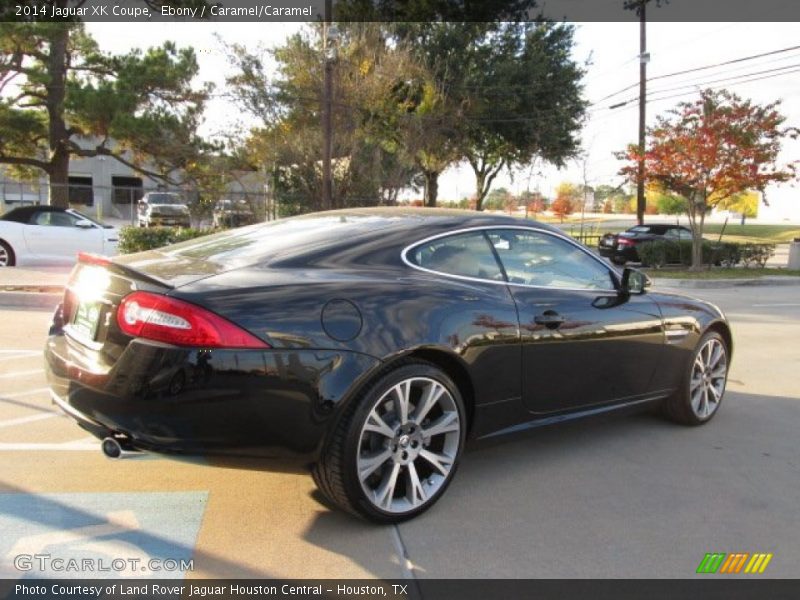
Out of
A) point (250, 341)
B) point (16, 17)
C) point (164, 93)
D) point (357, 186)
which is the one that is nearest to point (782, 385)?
point (250, 341)

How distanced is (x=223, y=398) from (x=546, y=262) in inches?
88.3

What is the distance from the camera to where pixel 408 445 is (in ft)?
11.0

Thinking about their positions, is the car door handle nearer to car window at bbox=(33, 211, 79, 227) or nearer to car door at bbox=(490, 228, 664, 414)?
car door at bbox=(490, 228, 664, 414)

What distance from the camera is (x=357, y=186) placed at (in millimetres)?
21062

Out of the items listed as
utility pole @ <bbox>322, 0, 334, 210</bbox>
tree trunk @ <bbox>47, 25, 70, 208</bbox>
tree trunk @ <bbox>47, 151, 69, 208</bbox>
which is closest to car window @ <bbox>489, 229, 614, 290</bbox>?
utility pole @ <bbox>322, 0, 334, 210</bbox>

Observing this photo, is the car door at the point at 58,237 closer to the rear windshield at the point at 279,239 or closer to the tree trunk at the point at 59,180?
the tree trunk at the point at 59,180

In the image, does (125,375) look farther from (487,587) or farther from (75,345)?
(487,587)

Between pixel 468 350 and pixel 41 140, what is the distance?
75.2ft

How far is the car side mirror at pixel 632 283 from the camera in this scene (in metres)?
4.48

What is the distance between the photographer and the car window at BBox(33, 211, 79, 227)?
13.9 meters

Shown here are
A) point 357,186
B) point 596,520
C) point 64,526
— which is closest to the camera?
point 64,526

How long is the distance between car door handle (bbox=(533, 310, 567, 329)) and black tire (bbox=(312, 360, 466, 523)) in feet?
2.21

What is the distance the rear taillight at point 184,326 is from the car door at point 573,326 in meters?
1.61

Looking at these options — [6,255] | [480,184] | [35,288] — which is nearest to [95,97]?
[6,255]
